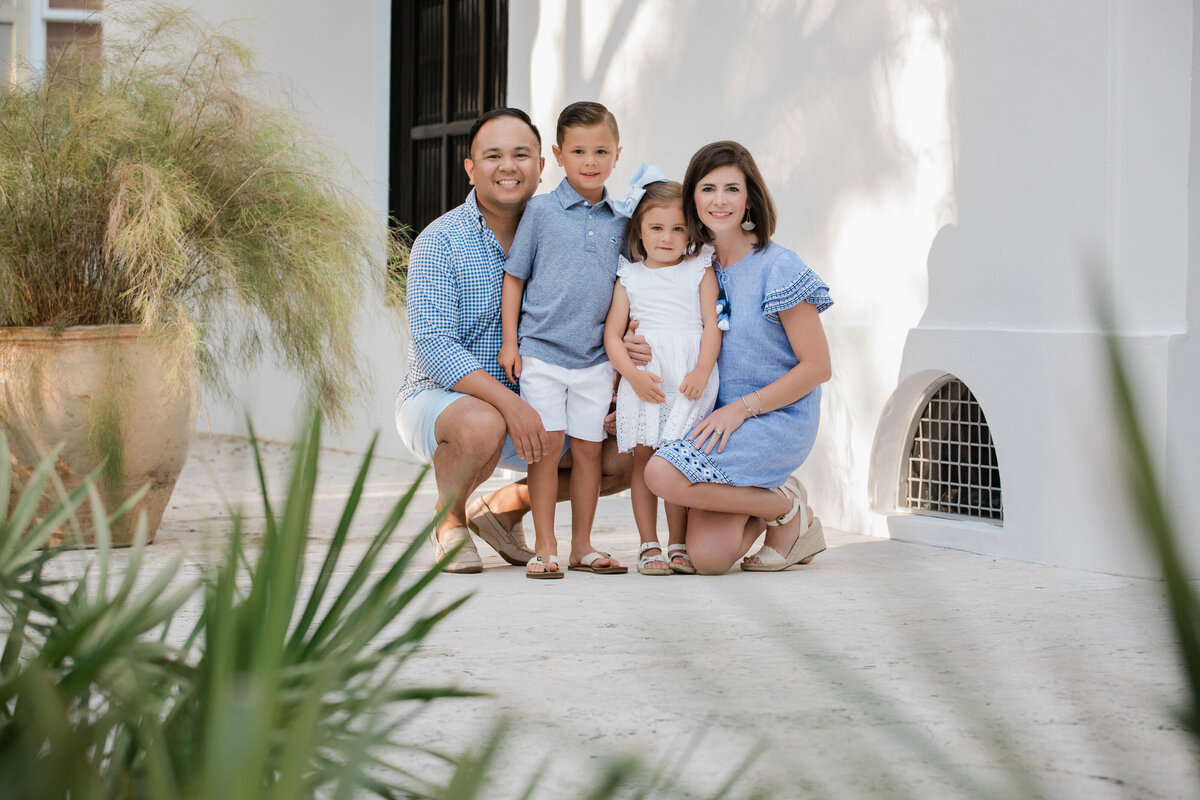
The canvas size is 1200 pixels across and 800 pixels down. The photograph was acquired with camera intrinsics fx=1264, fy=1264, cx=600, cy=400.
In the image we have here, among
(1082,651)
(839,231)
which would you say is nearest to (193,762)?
(1082,651)

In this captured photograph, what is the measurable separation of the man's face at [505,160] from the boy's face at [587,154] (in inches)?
4.0

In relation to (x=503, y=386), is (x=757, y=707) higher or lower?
lower

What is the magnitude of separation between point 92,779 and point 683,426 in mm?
2548

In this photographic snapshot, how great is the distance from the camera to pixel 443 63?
6.19 meters

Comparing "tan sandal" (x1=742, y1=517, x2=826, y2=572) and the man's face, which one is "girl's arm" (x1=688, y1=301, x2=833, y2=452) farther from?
the man's face

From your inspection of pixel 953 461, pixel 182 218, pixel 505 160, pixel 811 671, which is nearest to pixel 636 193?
pixel 505 160

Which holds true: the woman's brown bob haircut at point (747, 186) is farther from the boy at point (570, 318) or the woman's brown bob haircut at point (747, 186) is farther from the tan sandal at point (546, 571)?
the tan sandal at point (546, 571)

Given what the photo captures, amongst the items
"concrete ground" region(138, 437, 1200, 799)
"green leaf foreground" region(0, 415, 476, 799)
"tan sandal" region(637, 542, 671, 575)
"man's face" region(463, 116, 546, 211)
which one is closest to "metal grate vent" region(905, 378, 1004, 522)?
"concrete ground" region(138, 437, 1200, 799)

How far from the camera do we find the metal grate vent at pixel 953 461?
3510 mm

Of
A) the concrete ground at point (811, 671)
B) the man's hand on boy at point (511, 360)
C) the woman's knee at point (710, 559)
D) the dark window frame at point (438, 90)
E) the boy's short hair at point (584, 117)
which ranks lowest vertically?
the concrete ground at point (811, 671)

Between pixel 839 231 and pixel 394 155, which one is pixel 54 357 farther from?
pixel 394 155

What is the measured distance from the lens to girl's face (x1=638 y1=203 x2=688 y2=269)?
3.08 metres

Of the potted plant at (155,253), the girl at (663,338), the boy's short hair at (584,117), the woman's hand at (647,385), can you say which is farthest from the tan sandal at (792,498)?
the potted plant at (155,253)

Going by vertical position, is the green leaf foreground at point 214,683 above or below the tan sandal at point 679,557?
above
